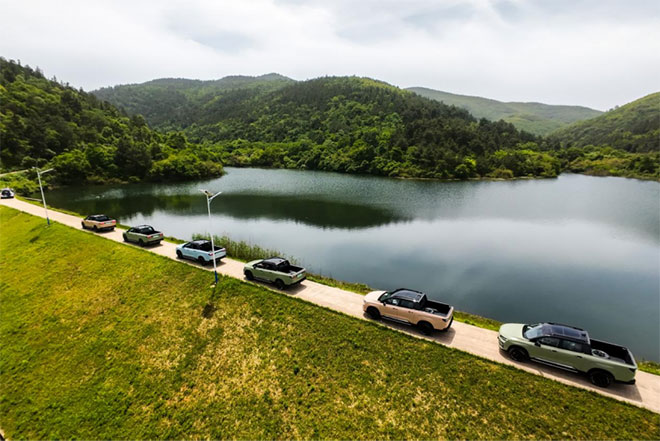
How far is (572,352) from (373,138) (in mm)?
116622

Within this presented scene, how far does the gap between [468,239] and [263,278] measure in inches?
1034

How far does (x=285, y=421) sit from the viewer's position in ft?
37.8

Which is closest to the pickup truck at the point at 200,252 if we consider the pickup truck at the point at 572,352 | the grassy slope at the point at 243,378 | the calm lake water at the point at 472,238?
the grassy slope at the point at 243,378

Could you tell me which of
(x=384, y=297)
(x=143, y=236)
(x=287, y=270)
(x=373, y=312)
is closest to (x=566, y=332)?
(x=384, y=297)

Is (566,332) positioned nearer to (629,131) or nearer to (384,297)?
(384,297)

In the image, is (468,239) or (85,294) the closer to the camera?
(85,294)

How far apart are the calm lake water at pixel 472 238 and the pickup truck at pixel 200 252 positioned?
28.3 ft

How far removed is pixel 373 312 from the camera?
50.5 ft

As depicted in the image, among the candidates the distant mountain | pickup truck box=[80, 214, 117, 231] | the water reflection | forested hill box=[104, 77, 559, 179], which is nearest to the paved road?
pickup truck box=[80, 214, 117, 231]

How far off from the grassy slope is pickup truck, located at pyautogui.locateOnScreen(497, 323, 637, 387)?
0.95m

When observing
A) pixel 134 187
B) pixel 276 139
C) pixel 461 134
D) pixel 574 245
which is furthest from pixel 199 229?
pixel 276 139

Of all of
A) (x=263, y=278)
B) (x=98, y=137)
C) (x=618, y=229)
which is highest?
(x=98, y=137)

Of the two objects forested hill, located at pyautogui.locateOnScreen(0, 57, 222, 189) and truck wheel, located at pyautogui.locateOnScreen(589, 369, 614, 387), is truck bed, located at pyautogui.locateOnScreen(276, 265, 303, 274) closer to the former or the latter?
truck wheel, located at pyautogui.locateOnScreen(589, 369, 614, 387)

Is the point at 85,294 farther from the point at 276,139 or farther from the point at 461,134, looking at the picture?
the point at 276,139
